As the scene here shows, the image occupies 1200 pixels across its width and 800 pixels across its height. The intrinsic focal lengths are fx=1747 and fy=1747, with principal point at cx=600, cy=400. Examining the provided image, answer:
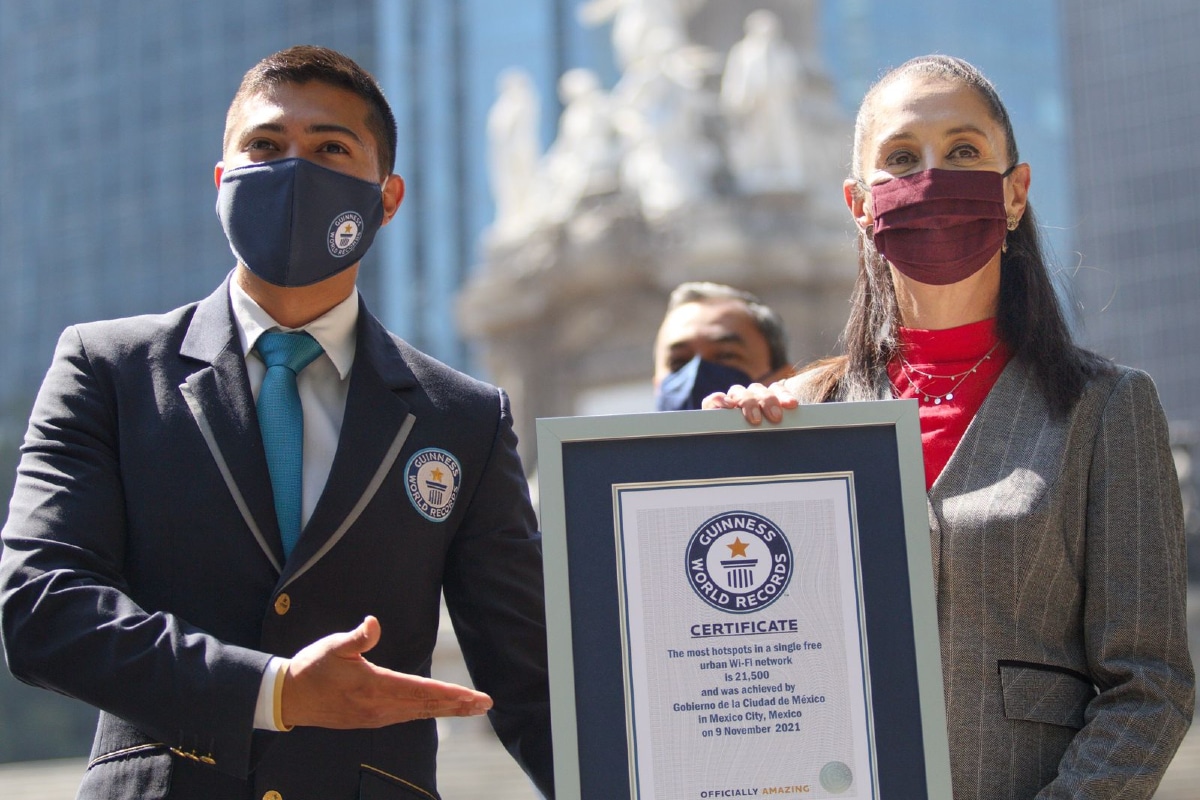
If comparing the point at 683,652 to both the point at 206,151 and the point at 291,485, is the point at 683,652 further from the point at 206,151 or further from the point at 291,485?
the point at 206,151

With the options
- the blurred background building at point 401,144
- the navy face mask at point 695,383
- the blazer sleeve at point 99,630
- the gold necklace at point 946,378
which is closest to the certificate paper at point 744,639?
the gold necklace at point 946,378

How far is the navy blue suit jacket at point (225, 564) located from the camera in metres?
3.13

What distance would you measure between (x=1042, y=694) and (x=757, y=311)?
283cm

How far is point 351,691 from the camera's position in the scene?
3.02m

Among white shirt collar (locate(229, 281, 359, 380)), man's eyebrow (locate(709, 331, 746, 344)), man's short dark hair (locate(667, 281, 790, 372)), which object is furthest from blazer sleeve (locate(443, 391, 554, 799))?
man's short dark hair (locate(667, 281, 790, 372))

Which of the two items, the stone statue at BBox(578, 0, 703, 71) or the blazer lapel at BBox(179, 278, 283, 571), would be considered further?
the stone statue at BBox(578, 0, 703, 71)

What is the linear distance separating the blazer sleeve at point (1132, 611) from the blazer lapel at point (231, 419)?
1.58 metres

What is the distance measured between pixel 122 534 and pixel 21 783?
47.5 feet

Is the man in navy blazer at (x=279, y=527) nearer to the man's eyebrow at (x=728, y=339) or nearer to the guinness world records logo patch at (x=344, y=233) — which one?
the guinness world records logo patch at (x=344, y=233)

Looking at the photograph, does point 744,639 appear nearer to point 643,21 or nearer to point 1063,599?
point 1063,599

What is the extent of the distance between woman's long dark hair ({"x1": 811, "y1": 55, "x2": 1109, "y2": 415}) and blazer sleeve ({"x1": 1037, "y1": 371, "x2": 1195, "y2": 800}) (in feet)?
0.47

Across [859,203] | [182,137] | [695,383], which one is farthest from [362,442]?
[182,137]

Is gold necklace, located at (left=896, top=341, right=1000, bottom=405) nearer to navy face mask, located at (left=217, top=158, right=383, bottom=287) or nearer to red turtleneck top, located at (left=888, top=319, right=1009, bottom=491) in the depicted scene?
red turtleneck top, located at (left=888, top=319, right=1009, bottom=491)

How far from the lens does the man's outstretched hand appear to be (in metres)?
3.00
